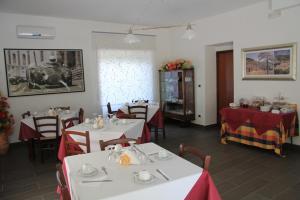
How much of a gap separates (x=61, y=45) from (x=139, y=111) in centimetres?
236

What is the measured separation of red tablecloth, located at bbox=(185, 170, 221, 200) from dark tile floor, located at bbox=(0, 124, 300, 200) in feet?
3.88

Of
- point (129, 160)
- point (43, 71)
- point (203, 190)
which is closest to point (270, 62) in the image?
point (203, 190)

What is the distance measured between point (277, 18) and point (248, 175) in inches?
116

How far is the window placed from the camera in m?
6.12

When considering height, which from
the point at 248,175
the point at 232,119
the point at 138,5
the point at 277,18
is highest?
the point at 138,5

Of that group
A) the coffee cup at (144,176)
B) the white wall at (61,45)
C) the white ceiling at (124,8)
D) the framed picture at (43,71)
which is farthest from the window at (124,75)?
the coffee cup at (144,176)

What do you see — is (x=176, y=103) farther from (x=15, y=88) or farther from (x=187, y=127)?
(x=15, y=88)

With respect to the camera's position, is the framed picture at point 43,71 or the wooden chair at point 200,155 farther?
the framed picture at point 43,71

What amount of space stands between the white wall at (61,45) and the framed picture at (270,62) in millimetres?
3209

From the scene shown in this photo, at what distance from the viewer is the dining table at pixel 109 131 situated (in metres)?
3.18

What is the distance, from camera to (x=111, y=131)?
3.23 m

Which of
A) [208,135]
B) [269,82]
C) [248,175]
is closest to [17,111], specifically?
[208,135]

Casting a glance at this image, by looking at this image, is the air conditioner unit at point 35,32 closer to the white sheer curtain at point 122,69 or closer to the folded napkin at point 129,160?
the white sheer curtain at point 122,69

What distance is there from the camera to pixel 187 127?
639 centimetres
